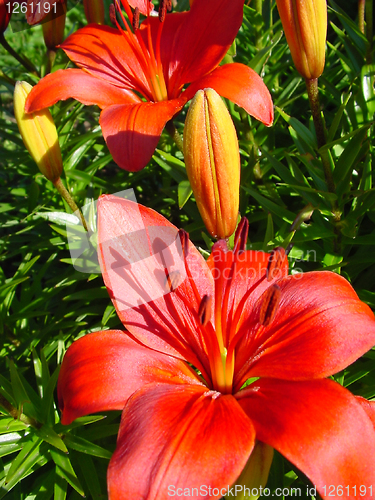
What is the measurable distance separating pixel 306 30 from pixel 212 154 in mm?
396

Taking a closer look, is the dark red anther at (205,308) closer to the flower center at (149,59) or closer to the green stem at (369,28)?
the flower center at (149,59)

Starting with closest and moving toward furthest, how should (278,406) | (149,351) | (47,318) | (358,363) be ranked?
(278,406), (149,351), (358,363), (47,318)

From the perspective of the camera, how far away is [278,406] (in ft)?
2.21

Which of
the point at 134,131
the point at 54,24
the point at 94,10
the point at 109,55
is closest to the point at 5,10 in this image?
the point at 54,24

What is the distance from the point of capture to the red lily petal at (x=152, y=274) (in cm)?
84

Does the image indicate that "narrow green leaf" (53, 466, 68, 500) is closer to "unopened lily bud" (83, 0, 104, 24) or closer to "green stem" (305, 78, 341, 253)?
"green stem" (305, 78, 341, 253)

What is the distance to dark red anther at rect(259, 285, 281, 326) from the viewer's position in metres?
0.71

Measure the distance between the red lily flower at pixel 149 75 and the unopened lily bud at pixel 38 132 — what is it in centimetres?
3

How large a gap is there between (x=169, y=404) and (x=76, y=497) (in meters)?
Answer: 0.58

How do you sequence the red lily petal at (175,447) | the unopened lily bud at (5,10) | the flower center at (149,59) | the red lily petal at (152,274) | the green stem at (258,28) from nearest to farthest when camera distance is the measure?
the red lily petal at (175,447), the red lily petal at (152,274), the flower center at (149,59), the unopened lily bud at (5,10), the green stem at (258,28)

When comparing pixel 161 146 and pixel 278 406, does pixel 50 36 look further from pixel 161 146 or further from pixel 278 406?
pixel 278 406

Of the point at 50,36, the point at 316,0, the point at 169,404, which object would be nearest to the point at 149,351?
the point at 169,404

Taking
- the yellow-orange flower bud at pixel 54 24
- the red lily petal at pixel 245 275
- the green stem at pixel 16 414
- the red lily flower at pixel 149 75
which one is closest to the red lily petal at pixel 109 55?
the red lily flower at pixel 149 75

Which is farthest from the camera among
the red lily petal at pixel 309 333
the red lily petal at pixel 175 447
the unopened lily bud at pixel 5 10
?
the unopened lily bud at pixel 5 10
